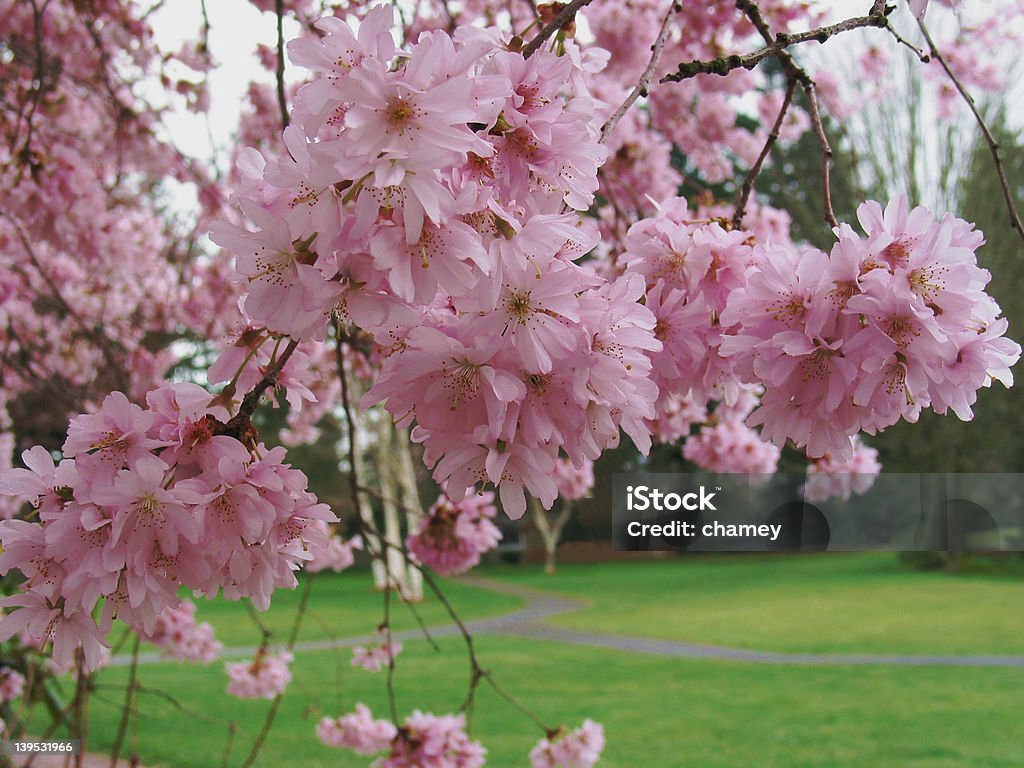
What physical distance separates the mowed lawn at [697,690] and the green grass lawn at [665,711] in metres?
0.01

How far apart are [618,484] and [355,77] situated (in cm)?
126

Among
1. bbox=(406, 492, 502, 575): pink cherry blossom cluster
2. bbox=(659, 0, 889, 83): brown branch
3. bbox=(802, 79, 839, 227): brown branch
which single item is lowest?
bbox=(406, 492, 502, 575): pink cherry blossom cluster

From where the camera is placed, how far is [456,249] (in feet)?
1.84

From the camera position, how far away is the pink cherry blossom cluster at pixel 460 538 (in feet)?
7.43

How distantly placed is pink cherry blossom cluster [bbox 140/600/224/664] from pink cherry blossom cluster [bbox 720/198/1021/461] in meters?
2.56

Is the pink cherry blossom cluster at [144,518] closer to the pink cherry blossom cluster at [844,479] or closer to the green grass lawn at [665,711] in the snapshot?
the pink cherry blossom cluster at [844,479]

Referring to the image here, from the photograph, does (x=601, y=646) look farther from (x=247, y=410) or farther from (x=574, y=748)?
(x=247, y=410)

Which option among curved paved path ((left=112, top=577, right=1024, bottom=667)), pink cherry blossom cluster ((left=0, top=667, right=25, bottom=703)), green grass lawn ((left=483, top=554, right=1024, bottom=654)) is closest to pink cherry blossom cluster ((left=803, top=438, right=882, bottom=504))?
pink cherry blossom cluster ((left=0, top=667, right=25, bottom=703))

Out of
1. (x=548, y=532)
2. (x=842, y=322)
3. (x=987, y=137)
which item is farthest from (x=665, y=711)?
(x=548, y=532)

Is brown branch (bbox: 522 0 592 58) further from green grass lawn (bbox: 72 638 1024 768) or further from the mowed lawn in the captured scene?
green grass lawn (bbox: 72 638 1024 768)

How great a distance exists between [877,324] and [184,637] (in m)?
2.79

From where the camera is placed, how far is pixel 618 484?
172cm

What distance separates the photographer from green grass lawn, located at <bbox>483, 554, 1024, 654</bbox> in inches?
299

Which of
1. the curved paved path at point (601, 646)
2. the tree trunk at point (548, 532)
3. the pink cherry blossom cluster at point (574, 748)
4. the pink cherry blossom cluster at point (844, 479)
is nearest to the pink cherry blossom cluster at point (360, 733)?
the pink cherry blossom cluster at point (574, 748)
